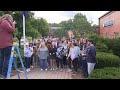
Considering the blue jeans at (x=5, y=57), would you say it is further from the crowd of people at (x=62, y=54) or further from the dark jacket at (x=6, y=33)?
the crowd of people at (x=62, y=54)

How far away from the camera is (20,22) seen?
9.74 metres

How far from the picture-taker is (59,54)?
10.9 metres

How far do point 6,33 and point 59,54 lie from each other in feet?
16.7

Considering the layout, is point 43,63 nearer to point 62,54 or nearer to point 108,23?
point 62,54

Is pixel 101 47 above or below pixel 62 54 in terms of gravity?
above

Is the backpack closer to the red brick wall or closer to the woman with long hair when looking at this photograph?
the woman with long hair

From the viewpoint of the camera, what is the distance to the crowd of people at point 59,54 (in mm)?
9320

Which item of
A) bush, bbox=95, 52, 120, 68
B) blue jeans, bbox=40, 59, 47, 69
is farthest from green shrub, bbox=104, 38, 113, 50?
blue jeans, bbox=40, 59, 47, 69

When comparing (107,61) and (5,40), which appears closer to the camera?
(5,40)

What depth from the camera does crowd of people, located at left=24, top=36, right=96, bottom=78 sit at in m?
9.32

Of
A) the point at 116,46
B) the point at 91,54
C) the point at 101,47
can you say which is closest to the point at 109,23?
the point at 116,46
